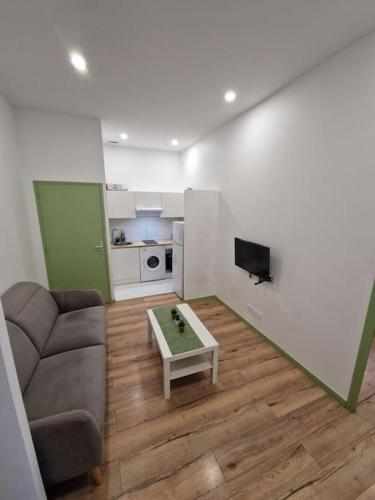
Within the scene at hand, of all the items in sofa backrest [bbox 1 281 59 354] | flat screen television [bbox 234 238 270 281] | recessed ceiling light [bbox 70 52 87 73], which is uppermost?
recessed ceiling light [bbox 70 52 87 73]

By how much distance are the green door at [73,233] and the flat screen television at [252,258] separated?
2.15 m

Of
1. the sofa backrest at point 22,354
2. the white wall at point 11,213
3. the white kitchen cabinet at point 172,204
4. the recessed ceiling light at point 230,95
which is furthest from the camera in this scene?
the white kitchen cabinet at point 172,204

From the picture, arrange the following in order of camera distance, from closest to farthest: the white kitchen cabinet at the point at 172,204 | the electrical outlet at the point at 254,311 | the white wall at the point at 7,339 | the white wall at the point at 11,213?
the white wall at the point at 7,339 < the white wall at the point at 11,213 < the electrical outlet at the point at 254,311 < the white kitchen cabinet at the point at 172,204

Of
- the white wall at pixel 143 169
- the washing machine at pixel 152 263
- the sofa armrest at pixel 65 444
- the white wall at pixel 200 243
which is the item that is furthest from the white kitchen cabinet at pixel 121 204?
the sofa armrest at pixel 65 444

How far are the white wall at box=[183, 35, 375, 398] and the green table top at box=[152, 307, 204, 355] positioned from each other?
1.12 meters

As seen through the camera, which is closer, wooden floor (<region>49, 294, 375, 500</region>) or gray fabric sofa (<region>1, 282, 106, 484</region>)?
gray fabric sofa (<region>1, 282, 106, 484</region>)

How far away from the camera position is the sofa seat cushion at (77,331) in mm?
2010

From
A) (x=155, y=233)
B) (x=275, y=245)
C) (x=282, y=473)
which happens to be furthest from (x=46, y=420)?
(x=155, y=233)

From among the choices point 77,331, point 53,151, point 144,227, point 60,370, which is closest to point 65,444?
point 60,370

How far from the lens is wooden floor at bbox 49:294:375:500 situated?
133cm

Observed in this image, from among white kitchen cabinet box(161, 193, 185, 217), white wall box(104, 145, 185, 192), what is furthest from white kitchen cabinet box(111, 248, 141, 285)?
white wall box(104, 145, 185, 192)

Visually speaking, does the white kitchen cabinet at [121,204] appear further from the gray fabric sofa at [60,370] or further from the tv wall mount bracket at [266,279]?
the tv wall mount bracket at [266,279]

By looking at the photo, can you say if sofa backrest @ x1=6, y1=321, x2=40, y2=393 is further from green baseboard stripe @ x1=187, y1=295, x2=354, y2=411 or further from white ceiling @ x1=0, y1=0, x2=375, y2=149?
green baseboard stripe @ x1=187, y1=295, x2=354, y2=411

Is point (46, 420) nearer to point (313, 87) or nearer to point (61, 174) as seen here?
point (61, 174)
